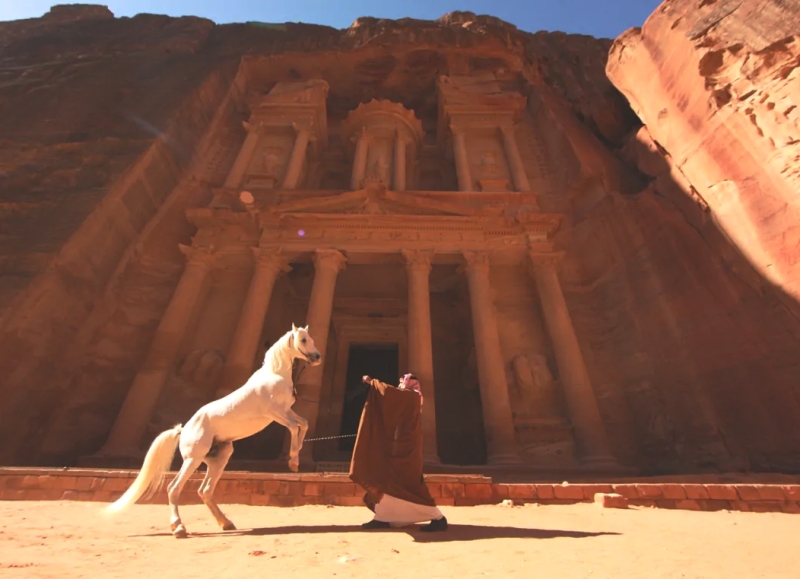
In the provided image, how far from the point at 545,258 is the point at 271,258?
28.3 ft

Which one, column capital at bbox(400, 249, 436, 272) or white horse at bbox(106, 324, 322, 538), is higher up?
column capital at bbox(400, 249, 436, 272)

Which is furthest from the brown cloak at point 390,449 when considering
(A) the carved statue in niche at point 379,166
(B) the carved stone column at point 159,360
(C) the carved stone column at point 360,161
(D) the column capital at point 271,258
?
(C) the carved stone column at point 360,161

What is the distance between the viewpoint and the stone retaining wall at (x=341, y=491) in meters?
6.20

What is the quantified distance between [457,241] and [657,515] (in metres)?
9.86

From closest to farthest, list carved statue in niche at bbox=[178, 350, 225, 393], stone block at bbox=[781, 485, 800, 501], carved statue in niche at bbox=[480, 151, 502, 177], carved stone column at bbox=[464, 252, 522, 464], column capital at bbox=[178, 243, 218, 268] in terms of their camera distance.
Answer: stone block at bbox=[781, 485, 800, 501], carved stone column at bbox=[464, 252, 522, 464], carved statue in niche at bbox=[178, 350, 225, 393], column capital at bbox=[178, 243, 218, 268], carved statue in niche at bbox=[480, 151, 502, 177]

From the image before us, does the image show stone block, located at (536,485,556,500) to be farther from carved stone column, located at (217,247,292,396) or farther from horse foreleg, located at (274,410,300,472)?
carved stone column, located at (217,247,292,396)

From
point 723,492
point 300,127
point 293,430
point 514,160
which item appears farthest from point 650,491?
point 300,127

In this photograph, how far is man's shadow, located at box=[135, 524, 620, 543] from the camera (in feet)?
13.4

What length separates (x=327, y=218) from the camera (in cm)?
1449

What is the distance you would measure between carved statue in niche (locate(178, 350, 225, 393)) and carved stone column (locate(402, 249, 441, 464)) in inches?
212

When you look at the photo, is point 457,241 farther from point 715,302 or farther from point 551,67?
point 551,67

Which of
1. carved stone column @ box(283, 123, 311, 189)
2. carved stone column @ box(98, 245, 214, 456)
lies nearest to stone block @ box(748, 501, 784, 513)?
carved stone column @ box(98, 245, 214, 456)

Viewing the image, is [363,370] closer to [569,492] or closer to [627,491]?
[569,492]


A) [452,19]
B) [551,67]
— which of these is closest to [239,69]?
[452,19]
